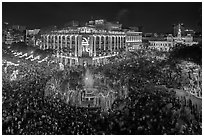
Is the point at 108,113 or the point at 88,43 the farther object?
the point at 88,43

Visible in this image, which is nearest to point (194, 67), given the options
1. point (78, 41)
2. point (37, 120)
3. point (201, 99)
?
point (201, 99)

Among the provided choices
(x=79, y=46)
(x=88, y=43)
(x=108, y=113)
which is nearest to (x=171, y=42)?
(x=88, y=43)

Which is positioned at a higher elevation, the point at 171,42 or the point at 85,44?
the point at 171,42

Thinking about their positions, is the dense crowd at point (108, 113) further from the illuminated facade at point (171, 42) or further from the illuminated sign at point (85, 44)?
the illuminated sign at point (85, 44)

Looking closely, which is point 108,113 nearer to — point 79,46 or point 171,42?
point 79,46

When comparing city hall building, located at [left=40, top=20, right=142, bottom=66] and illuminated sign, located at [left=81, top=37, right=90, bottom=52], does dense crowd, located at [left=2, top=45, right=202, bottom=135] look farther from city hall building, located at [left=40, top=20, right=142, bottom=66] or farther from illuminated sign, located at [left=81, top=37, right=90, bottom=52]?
illuminated sign, located at [left=81, top=37, right=90, bottom=52]

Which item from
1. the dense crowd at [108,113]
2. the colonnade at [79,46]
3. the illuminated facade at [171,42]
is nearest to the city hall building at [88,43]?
the colonnade at [79,46]
